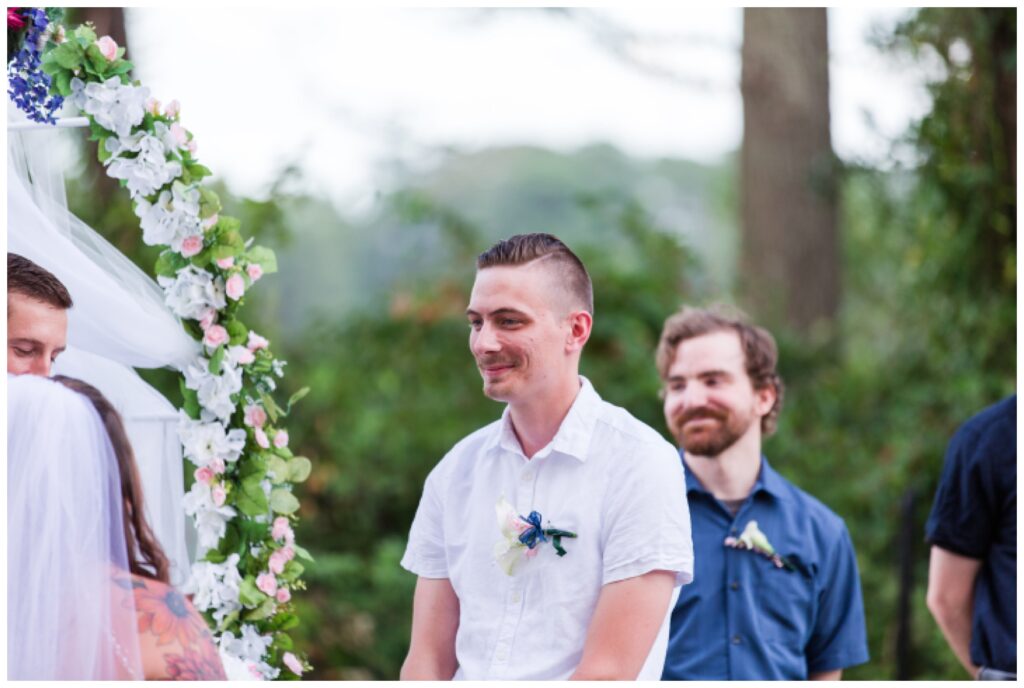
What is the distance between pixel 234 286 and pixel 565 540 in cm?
107

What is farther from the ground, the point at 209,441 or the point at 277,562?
the point at 209,441

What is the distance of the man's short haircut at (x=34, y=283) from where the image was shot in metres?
2.74

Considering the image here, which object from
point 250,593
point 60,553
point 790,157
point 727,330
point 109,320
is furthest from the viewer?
point 790,157

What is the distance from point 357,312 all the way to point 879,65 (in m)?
3.42

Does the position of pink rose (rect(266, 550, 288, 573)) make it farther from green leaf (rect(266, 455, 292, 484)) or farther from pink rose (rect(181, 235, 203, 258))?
pink rose (rect(181, 235, 203, 258))

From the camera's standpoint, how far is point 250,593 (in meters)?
2.97

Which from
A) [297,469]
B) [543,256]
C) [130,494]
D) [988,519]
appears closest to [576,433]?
[543,256]

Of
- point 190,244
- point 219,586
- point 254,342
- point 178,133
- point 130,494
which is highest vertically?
point 178,133

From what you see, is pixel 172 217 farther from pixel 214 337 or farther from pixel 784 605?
pixel 784 605

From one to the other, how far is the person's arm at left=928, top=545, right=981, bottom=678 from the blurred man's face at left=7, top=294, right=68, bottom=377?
255 cm

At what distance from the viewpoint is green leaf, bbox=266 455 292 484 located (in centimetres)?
305

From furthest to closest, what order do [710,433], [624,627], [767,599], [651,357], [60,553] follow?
[651,357] < [710,433] < [767,599] < [60,553] < [624,627]

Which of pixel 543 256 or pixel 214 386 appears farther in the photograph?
pixel 214 386

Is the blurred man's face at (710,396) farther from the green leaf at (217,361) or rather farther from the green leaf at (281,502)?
the green leaf at (217,361)
